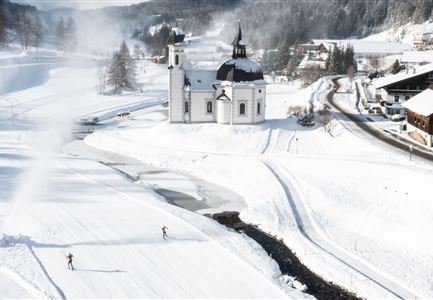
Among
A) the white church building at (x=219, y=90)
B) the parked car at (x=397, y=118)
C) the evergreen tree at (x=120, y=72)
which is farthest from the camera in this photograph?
the evergreen tree at (x=120, y=72)

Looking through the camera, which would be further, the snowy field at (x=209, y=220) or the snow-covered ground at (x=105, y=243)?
the snowy field at (x=209, y=220)

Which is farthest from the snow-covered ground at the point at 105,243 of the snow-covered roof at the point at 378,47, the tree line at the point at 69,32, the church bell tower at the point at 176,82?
the snow-covered roof at the point at 378,47

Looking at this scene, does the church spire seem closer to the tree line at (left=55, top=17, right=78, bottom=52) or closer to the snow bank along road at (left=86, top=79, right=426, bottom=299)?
the snow bank along road at (left=86, top=79, right=426, bottom=299)

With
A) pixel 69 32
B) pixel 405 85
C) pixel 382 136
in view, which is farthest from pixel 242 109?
pixel 69 32

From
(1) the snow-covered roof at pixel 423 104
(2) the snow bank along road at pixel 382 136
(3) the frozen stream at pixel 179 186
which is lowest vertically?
(3) the frozen stream at pixel 179 186

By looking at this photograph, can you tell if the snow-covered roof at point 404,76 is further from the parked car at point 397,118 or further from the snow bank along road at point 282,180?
the snow bank along road at point 282,180

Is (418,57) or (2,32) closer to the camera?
(418,57)

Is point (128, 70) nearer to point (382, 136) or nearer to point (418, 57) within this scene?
point (418, 57)
